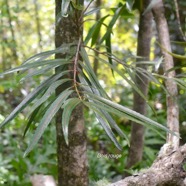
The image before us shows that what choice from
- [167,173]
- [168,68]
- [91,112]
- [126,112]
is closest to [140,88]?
[168,68]

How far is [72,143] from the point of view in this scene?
3.09 feet

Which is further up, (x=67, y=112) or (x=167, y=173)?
(x=67, y=112)

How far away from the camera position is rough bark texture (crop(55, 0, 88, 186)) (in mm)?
925

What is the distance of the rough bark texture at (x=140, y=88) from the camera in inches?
50.8

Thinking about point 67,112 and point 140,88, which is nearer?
point 67,112

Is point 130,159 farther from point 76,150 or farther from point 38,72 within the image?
point 38,72

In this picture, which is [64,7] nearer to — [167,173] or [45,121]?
[45,121]

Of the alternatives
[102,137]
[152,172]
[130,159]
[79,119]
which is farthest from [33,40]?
[152,172]

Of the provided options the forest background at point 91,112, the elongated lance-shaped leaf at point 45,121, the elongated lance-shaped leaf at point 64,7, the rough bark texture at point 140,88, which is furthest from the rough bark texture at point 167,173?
the rough bark texture at point 140,88

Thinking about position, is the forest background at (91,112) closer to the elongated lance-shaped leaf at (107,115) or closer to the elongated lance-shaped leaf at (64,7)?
the elongated lance-shaped leaf at (107,115)

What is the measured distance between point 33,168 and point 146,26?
0.96 m

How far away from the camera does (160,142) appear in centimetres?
217

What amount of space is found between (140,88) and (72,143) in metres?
0.47

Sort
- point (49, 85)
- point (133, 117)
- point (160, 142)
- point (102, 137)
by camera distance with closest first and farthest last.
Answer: point (133, 117) < point (49, 85) < point (160, 142) < point (102, 137)
